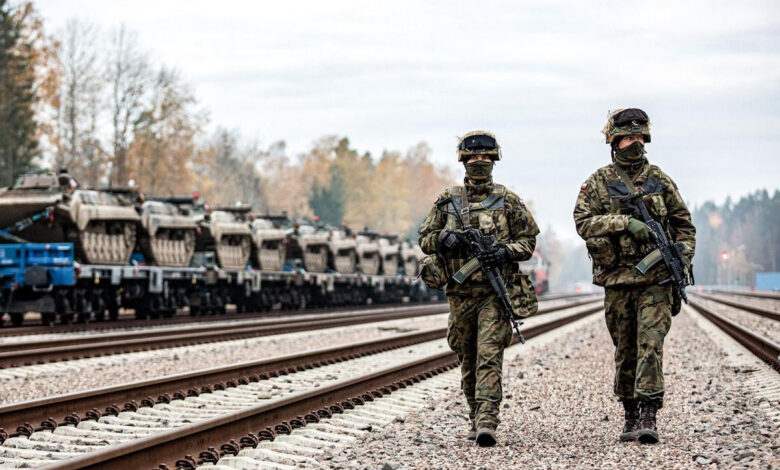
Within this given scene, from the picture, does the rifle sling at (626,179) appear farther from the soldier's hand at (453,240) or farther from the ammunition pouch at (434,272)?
the ammunition pouch at (434,272)

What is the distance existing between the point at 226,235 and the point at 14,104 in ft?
57.2

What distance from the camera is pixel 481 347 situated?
689 cm

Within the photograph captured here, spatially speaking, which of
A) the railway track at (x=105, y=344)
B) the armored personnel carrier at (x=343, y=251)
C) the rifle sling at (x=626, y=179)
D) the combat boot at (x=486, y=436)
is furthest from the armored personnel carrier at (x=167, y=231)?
the rifle sling at (x=626, y=179)

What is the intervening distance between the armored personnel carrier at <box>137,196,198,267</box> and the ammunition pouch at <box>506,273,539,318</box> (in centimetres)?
1900

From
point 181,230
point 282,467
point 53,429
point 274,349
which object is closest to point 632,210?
point 282,467

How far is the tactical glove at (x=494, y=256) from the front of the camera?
22.2 feet

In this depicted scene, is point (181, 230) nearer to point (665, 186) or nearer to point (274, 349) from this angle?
point (274, 349)

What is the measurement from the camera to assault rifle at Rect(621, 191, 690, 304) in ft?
21.5

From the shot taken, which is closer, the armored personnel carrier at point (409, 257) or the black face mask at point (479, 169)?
the black face mask at point (479, 169)

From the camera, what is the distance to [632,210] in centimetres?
678

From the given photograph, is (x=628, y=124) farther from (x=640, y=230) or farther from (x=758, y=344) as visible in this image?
(x=758, y=344)

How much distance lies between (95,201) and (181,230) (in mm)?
4346

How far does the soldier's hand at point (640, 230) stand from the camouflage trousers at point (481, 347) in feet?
3.38

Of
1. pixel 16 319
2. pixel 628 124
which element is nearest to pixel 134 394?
pixel 628 124
